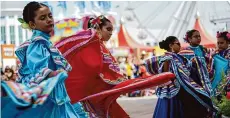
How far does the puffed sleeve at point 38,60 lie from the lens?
305 centimetres

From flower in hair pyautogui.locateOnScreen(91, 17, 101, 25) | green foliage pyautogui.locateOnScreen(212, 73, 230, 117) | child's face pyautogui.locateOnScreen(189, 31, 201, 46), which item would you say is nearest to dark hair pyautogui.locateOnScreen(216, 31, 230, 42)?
green foliage pyautogui.locateOnScreen(212, 73, 230, 117)

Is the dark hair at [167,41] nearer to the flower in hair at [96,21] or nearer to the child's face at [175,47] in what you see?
the child's face at [175,47]

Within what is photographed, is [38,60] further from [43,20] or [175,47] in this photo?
[175,47]

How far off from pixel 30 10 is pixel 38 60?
431 mm

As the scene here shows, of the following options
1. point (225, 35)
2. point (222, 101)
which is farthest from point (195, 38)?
point (222, 101)

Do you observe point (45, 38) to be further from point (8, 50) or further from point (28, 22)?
point (8, 50)

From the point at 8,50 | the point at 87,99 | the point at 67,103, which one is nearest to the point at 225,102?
the point at 87,99

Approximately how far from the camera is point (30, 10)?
3.38m

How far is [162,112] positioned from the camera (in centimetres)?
584

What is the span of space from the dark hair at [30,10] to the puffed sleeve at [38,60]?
0.78 ft

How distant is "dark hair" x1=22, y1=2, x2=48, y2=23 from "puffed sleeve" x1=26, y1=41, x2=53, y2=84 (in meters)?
0.24

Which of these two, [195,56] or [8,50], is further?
[8,50]

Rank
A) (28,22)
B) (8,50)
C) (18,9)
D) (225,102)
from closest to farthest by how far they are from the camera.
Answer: (28,22) → (225,102) → (8,50) → (18,9)

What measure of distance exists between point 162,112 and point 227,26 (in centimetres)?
247
